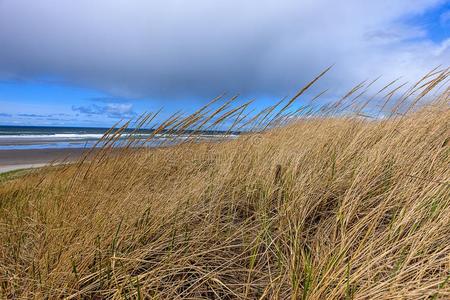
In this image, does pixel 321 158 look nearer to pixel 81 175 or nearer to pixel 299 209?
pixel 299 209

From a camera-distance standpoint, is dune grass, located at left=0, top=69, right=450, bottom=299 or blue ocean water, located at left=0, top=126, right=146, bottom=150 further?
blue ocean water, located at left=0, top=126, right=146, bottom=150

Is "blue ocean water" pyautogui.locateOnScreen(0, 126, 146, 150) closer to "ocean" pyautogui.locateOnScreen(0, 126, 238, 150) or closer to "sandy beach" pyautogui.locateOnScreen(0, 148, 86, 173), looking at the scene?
"ocean" pyautogui.locateOnScreen(0, 126, 238, 150)

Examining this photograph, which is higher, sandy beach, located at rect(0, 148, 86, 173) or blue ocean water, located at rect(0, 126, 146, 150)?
blue ocean water, located at rect(0, 126, 146, 150)

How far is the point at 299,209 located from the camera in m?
1.90

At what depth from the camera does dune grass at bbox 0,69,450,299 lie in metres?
1.37

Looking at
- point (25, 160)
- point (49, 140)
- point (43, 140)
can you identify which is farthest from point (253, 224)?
point (49, 140)

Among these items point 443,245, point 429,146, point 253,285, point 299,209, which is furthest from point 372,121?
point 253,285

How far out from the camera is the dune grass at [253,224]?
137 centimetres

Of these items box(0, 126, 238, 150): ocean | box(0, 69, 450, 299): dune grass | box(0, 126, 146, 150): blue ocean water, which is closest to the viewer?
box(0, 69, 450, 299): dune grass

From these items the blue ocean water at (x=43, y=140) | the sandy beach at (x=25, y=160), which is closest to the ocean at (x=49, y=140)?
the blue ocean water at (x=43, y=140)

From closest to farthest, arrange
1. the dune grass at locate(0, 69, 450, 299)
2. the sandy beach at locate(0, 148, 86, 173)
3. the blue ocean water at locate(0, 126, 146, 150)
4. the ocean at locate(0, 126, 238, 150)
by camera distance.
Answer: the dune grass at locate(0, 69, 450, 299) < the ocean at locate(0, 126, 238, 150) < the sandy beach at locate(0, 148, 86, 173) < the blue ocean water at locate(0, 126, 146, 150)

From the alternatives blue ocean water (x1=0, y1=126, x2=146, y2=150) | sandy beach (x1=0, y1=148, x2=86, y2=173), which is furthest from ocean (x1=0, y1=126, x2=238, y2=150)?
sandy beach (x1=0, y1=148, x2=86, y2=173)

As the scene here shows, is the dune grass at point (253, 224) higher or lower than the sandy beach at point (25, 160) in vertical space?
higher

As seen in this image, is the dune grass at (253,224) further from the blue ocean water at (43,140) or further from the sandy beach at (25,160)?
the sandy beach at (25,160)
